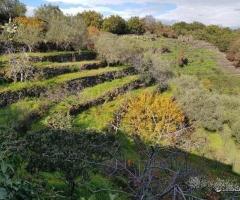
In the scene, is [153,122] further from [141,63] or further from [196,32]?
[196,32]

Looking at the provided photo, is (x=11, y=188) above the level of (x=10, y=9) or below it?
below

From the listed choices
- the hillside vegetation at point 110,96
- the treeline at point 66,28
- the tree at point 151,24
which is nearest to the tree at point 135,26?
the treeline at point 66,28

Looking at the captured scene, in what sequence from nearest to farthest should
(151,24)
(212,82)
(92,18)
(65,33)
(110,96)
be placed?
(110,96), (65,33), (212,82), (92,18), (151,24)

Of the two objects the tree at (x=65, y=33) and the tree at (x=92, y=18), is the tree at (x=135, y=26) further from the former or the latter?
the tree at (x=65, y=33)

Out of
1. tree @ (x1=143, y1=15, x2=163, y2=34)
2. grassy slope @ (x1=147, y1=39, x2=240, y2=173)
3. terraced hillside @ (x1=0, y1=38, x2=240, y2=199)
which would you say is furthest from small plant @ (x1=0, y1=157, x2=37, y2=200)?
tree @ (x1=143, y1=15, x2=163, y2=34)

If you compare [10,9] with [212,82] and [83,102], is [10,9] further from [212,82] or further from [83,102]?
[212,82]

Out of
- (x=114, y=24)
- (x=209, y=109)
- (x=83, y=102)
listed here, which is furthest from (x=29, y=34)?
(x=114, y=24)

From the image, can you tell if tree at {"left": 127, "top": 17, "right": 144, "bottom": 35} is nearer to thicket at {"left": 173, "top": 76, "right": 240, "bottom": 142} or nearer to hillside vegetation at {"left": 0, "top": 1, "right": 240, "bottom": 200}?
hillside vegetation at {"left": 0, "top": 1, "right": 240, "bottom": 200}
